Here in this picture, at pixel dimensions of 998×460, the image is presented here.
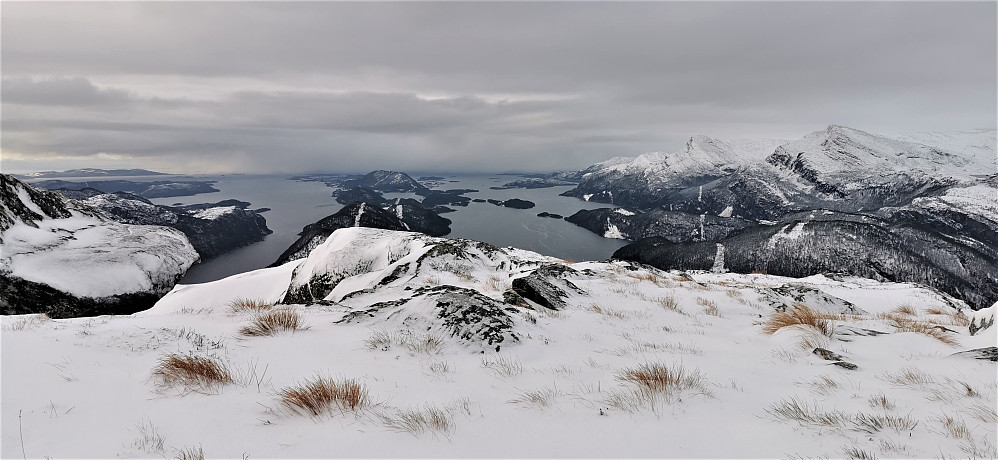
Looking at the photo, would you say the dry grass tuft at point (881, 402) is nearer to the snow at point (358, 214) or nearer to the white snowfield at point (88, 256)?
the white snowfield at point (88, 256)

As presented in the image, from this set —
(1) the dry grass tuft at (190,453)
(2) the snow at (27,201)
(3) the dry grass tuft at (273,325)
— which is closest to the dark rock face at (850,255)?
(3) the dry grass tuft at (273,325)

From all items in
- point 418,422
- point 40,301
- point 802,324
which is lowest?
point 40,301

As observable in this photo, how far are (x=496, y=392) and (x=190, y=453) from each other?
2.14 metres

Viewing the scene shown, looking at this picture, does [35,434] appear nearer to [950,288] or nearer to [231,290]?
[231,290]

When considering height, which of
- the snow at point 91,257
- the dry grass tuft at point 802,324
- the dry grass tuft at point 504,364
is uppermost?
the dry grass tuft at point 504,364

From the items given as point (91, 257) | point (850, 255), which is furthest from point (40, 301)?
point (850, 255)

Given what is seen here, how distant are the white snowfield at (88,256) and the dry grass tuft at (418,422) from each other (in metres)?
47.0

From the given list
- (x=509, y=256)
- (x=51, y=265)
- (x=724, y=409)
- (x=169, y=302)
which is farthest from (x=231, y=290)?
(x=724, y=409)

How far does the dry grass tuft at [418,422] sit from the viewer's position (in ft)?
8.11

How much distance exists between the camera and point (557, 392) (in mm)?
3193

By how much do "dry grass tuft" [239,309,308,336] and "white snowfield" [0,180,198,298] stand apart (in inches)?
1721

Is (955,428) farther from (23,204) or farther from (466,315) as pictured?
(23,204)

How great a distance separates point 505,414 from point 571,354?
197 centimetres

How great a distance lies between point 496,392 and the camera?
3211 millimetres
